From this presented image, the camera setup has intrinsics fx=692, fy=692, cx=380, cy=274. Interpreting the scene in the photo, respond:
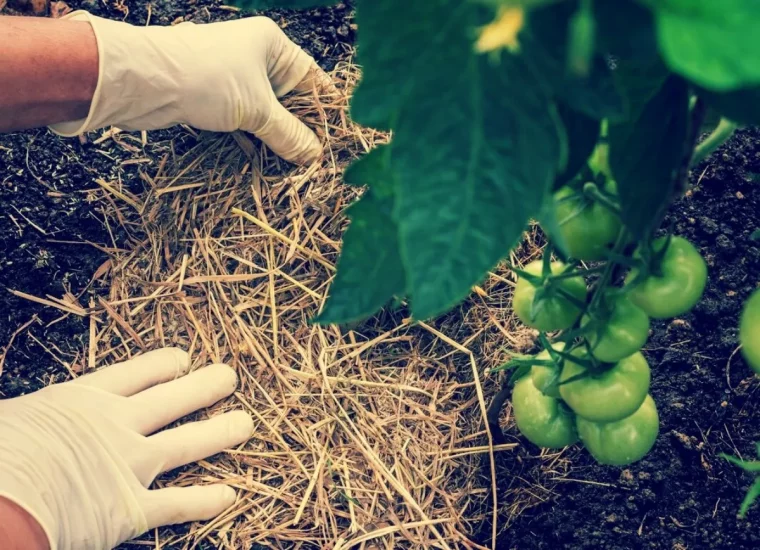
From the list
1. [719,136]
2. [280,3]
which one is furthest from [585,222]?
[280,3]

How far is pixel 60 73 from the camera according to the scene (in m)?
1.22

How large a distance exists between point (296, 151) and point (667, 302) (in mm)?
868

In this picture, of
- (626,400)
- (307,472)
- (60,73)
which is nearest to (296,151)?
(60,73)

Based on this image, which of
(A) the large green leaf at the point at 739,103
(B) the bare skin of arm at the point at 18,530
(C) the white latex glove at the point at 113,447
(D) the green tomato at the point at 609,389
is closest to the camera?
(A) the large green leaf at the point at 739,103

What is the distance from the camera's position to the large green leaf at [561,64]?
322 millimetres

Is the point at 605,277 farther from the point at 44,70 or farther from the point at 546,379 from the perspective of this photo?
the point at 44,70

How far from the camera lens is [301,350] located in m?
1.33

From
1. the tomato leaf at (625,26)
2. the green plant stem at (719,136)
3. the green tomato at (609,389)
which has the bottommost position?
the green tomato at (609,389)

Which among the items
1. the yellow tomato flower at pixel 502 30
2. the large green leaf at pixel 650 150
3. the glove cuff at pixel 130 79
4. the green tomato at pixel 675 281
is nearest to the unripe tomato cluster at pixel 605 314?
the green tomato at pixel 675 281

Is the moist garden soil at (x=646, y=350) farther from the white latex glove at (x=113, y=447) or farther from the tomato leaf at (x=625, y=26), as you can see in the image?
the tomato leaf at (x=625, y=26)

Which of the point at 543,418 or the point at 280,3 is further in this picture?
the point at 543,418

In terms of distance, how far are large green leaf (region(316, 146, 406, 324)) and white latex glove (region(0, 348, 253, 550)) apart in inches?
34.5

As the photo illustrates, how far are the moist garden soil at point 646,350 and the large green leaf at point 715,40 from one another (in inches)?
33.6

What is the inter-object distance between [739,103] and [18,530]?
115 centimetres
